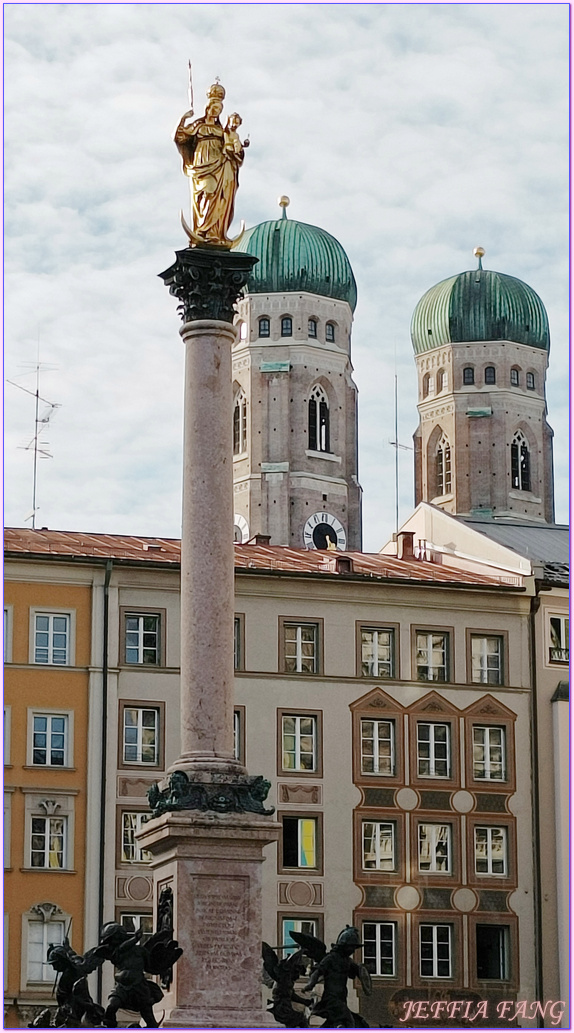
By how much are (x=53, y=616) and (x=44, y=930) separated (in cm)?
793

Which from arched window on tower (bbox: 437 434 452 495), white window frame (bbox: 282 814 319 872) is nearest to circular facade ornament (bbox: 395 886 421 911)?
white window frame (bbox: 282 814 319 872)

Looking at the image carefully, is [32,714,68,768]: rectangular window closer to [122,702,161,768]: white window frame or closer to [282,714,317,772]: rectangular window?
[122,702,161,768]: white window frame

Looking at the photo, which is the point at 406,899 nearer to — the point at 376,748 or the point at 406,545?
the point at 376,748

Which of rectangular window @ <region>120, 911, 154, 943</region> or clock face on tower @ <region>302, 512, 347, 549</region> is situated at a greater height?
clock face on tower @ <region>302, 512, 347, 549</region>

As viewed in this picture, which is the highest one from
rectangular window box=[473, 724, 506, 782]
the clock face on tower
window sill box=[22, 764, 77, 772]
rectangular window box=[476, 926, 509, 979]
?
the clock face on tower

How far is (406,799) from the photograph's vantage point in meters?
61.1

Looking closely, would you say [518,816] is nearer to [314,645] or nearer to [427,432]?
[314,645]

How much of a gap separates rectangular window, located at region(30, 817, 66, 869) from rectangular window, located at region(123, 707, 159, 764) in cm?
239

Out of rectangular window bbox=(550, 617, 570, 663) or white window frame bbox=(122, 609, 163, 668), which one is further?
rectangular window bbox=(550, 617, 570, 663)

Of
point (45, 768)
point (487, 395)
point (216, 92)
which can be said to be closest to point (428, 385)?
point (487, 395)

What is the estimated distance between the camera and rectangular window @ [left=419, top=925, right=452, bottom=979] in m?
60.0

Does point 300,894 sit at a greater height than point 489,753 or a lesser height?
lesser

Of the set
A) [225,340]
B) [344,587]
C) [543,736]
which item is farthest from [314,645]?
[225,340]

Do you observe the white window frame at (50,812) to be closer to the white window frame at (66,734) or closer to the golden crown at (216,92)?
the white window frame at (66,734)
